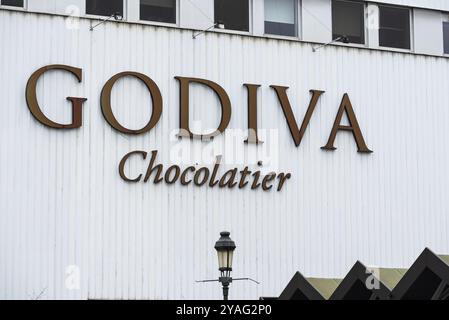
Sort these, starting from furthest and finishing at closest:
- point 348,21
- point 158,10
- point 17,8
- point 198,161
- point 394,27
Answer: point 394,27, point 348,21, point 158,10, point 198,161, point 17,8

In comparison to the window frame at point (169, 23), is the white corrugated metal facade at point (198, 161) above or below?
below

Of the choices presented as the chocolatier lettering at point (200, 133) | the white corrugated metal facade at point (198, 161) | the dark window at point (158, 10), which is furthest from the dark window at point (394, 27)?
the dark window at point (158, 10)

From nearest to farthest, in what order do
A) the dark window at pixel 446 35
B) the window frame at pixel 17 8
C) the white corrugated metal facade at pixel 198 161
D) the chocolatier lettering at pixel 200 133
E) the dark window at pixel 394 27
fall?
the white corrugated metal facade at pixel 198 161 → the window frame at pixel 17 8 → the chocolatier lettering at pixel 200 133 → the dark window at pixel 394 27 → the dark window at pixel 446 35

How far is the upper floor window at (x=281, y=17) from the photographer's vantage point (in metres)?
38.9

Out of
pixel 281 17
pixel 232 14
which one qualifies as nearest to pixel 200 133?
pixel 232 14

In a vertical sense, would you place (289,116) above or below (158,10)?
below

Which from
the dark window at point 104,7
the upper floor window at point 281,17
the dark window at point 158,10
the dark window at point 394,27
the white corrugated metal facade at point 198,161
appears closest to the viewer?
the white corrugated metal facade at point 198,161

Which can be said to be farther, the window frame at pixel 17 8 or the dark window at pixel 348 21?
the dark window at pixel 348 21

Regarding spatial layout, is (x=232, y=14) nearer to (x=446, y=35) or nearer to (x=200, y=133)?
(x=200, y=133)

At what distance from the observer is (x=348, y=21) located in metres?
40.0

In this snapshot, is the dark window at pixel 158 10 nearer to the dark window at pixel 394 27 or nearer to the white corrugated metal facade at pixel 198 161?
the white corrugated metal facade at pixel 198 161

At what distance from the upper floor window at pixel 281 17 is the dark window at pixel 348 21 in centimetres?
149

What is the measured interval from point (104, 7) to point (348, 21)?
874 centimetres
